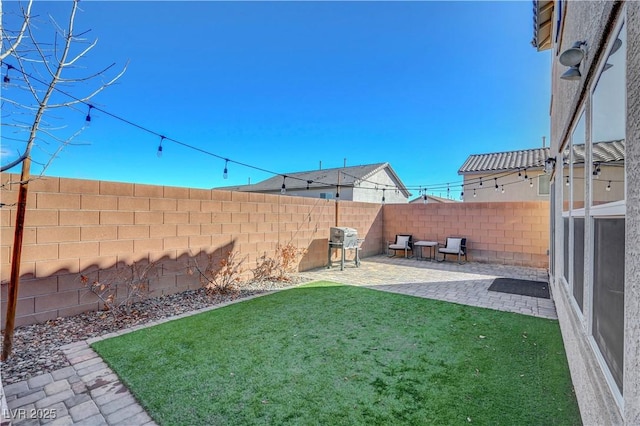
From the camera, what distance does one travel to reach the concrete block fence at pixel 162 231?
3793mm

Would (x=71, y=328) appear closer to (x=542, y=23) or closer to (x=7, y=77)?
(x=7, y=77)

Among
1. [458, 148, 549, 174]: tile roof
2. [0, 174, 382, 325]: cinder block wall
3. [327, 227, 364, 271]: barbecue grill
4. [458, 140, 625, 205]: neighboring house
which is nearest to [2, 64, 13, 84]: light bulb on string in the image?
[0, 174, 382, 325]: cinder block wall

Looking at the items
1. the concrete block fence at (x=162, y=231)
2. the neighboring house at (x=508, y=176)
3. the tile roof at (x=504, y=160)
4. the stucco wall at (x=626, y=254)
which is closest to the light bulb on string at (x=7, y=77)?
the concrete block fence at (x=162, y=231)

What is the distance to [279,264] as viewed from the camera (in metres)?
7.22

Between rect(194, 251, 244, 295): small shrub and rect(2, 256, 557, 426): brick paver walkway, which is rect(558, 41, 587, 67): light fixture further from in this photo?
rect(194, 251, 244, 295): small shrub

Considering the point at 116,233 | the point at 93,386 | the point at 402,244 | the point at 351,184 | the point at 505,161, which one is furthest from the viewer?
the point at 351,184

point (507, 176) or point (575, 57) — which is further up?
point (507, 176)

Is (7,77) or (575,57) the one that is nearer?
(575,57)

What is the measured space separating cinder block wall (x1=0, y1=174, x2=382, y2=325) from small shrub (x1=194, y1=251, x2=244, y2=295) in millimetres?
151

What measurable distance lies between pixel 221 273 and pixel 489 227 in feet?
26.8

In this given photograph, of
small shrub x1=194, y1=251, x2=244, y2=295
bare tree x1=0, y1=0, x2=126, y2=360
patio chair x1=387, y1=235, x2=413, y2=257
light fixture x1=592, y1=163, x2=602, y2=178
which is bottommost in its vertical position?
small shrub x1=194, y1=251, x2=244, y2=295

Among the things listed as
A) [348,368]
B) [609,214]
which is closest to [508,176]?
[348,368]

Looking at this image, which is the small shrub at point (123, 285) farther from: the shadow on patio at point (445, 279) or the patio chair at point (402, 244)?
the patio chair at point (402, 244)

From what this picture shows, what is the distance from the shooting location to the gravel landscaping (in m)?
2.89
